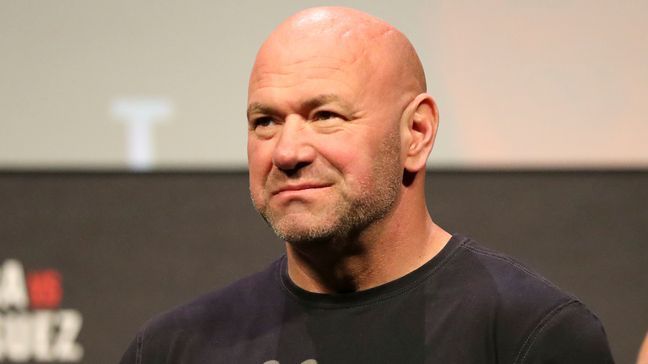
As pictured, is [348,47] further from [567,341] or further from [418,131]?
[567,341]

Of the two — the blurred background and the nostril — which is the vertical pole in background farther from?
the nostril

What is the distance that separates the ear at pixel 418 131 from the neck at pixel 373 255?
54 mm

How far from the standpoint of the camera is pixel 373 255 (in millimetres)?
1682

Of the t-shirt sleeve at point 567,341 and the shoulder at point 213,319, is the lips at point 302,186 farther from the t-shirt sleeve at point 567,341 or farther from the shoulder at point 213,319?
the t-shirt sleeve at point 567,341

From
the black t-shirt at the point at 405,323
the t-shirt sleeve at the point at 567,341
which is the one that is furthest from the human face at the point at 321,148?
the t-shirt sleeve at the point at 567,341

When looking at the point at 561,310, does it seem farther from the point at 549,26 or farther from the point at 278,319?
the point at 549,26

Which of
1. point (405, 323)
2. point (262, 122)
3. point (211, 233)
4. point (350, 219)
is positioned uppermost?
point (262, 122)

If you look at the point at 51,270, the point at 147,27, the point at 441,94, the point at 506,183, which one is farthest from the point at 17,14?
the point at 506,183

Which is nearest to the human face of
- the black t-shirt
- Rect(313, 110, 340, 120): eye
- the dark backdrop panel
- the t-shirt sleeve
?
Rect(313, 110, 340, 120): eye

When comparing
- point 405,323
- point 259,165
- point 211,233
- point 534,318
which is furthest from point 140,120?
point 534,318

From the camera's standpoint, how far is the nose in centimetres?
158

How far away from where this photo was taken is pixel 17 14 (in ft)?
9.29

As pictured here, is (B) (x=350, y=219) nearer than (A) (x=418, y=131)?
Yes

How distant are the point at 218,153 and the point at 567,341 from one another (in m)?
1.38
